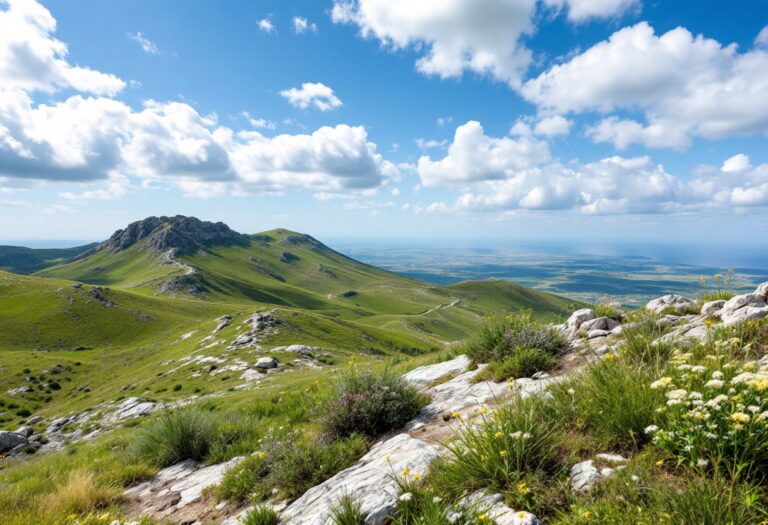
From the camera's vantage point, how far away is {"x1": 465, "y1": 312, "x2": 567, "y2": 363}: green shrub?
10070mm

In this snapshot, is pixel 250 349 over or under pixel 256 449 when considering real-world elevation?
under

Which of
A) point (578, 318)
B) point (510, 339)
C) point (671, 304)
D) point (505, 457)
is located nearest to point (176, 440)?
point (505, 457)

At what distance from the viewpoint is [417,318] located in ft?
553

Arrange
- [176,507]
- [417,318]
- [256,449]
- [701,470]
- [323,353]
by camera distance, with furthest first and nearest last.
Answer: [417,318], [323,353], [256,449], [176,507], [701,470]

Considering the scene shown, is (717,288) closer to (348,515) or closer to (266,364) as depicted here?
(348,515)

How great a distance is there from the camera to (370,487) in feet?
17.4

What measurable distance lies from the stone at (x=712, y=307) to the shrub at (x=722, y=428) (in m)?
6.40

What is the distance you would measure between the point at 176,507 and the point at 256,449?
2045mm

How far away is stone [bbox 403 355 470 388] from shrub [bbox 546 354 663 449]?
548 centimetres

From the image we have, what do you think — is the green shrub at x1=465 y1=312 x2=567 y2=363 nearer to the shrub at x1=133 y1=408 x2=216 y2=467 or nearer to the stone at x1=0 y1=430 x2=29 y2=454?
the shrub at x1=133 y1=408 x2=216 y2=467

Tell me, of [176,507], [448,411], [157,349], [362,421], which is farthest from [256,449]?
[157,349]

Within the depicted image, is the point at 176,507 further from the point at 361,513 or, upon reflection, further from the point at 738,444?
the point at 738,444

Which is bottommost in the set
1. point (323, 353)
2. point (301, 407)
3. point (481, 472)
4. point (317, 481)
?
point (323, 353)

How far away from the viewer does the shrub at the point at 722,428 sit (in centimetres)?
363
